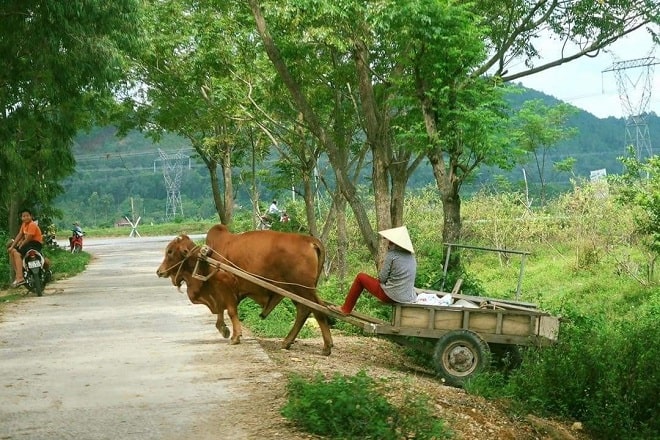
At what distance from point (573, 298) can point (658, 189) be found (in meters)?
3.14

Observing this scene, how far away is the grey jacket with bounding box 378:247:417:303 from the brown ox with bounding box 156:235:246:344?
1.68 m

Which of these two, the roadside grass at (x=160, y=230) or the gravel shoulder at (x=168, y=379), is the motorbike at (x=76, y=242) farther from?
the roadside grass at (x=160, y=230)

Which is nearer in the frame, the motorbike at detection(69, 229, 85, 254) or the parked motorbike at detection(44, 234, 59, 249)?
the parked motorbike at detection(44, 234, 59, 249)

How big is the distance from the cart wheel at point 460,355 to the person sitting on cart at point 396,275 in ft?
2.11

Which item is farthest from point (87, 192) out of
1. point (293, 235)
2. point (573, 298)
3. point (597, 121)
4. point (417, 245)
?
point (293, 235)

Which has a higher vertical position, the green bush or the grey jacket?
the grey jacket

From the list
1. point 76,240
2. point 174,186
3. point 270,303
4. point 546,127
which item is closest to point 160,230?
point 174,186

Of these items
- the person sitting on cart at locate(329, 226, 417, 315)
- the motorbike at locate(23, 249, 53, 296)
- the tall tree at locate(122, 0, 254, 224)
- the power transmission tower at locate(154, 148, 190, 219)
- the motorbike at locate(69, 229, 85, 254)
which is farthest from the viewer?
the power transmission tower at locate(154, 148, 190, 219)

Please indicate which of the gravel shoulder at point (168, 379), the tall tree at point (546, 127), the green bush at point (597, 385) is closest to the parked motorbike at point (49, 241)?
the gravel shoulder at point (168, 379)

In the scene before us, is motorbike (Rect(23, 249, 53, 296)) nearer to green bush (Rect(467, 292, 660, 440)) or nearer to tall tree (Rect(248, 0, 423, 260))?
tall tree (Rect(248, 0, 423, 260))

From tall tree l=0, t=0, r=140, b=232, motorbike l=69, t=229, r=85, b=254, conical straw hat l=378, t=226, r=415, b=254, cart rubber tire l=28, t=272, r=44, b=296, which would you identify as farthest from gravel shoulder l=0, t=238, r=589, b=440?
motorbike l=69, t=229, r=85, b=254

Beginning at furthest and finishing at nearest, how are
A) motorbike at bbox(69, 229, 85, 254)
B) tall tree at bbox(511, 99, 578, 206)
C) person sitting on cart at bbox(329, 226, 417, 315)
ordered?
tall tree at bbox(511, 99, 578, 206)
motorbike at bbox(69, 229, 85, 254)
person sitting on cart at bbox(329, 226, 417, 315)

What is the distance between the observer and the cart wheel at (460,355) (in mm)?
10331

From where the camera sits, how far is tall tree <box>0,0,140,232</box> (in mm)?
13969
